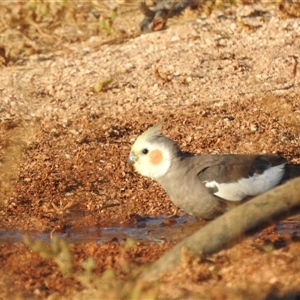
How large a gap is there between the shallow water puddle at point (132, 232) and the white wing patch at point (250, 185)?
58cm

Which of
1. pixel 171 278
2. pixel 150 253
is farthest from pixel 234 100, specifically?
pixel 171 278

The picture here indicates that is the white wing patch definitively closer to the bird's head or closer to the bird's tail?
the bird's tail

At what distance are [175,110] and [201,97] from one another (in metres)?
0.44

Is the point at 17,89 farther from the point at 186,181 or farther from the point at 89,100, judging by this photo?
the point at 186,181

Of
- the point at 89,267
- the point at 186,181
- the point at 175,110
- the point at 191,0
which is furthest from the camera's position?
the point at 191,0

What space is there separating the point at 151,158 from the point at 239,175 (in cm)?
79

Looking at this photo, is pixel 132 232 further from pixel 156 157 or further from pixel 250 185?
pixel 250 185

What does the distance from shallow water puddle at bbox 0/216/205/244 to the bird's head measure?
19.7 inches

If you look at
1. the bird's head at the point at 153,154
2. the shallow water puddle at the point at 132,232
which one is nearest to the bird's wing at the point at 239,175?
the bird's head at the point at 153,154

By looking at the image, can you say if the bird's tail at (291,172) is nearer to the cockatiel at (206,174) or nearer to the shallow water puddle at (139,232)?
the cockatiel at (206,174)

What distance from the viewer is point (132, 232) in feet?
26.3

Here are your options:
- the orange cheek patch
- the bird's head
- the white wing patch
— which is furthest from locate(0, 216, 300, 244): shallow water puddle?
the orange cheek patch

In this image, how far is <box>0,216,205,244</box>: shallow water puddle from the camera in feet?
25.7

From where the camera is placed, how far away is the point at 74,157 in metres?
9.59
